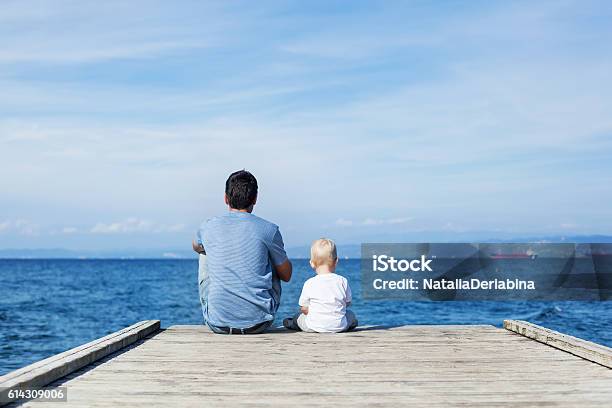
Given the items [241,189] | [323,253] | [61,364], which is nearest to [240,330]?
[323,253]

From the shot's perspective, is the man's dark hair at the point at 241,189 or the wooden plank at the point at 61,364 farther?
the man's dark hair at the point at 241,189

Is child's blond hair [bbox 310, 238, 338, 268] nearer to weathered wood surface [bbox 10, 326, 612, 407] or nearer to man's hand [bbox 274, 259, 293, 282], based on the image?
man's hand [bbox 274, 259, 293, 282]

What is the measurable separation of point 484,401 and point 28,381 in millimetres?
2330

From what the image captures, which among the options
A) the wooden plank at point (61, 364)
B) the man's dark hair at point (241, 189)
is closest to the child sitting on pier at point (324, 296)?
the man's dark hair at point (241, 189)

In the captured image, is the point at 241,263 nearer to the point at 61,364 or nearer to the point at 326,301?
the point at 326,301

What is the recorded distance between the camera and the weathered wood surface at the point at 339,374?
147 inches

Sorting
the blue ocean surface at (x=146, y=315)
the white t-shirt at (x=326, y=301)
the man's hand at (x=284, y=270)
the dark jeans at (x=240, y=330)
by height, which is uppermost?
the man's hand at (x=284, y=270)

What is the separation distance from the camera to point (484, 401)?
12.1 feet

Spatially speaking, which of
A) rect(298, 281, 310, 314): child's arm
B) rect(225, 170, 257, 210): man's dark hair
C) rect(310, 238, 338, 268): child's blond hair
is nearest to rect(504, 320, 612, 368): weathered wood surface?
rect(310, 238, 338, 268): child's blond hair

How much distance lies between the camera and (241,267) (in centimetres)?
602

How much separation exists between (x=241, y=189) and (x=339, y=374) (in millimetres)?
2163

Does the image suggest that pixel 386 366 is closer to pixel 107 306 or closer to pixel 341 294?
pixel 341 294

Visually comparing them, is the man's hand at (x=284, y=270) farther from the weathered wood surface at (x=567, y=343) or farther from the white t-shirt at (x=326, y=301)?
the weathered wood surface at (x=567, y=343)

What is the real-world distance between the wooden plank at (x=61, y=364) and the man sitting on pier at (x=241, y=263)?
2.48ft
